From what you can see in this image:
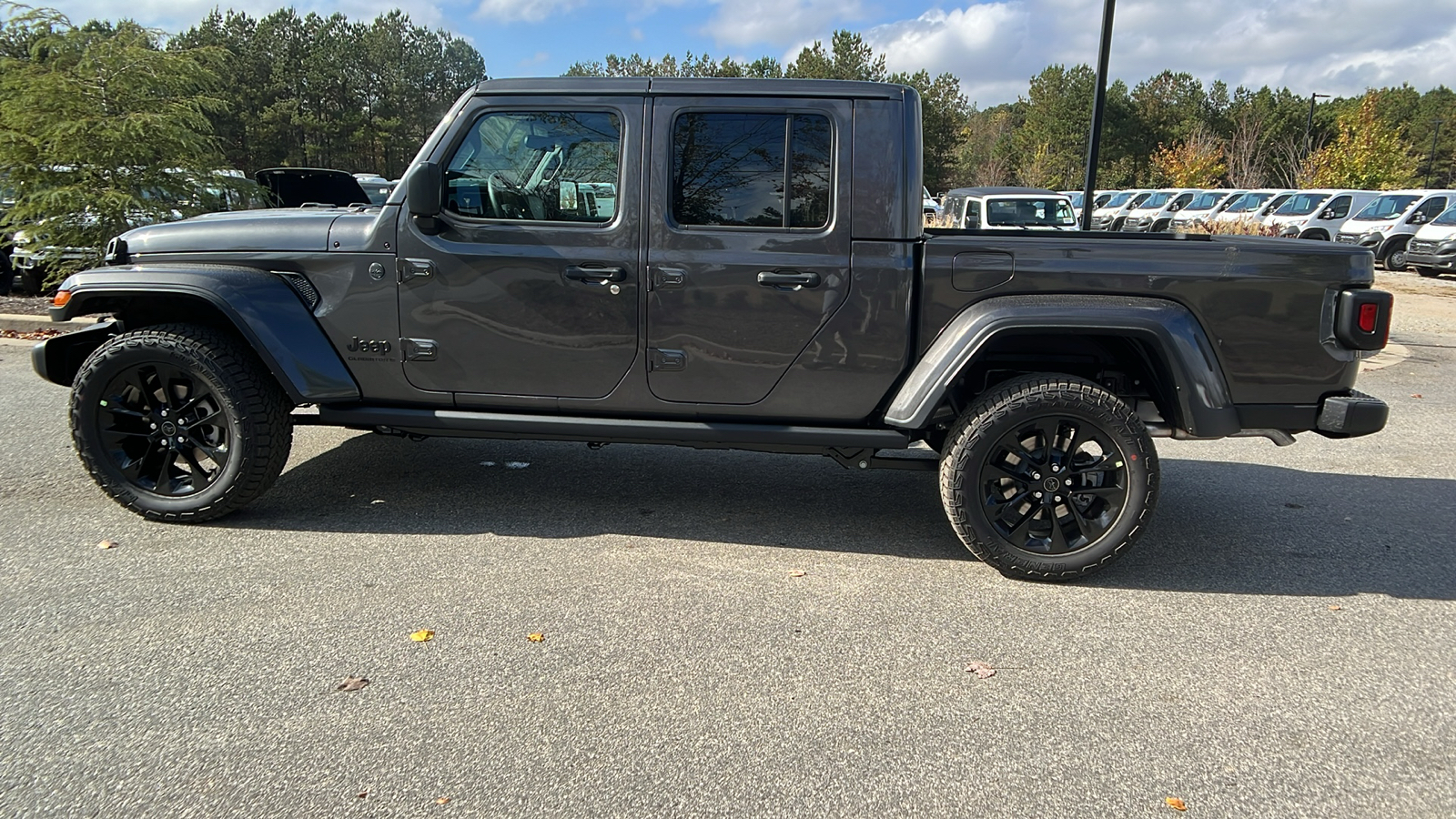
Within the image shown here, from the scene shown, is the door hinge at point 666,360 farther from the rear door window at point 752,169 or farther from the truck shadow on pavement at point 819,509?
the truck shadow on pavement at point 819,509

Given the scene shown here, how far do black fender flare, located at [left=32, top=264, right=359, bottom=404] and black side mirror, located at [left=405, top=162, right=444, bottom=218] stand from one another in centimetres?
73

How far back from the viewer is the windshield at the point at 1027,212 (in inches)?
535

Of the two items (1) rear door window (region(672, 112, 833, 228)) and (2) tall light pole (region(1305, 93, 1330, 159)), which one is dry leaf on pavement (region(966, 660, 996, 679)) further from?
(2) tall light pole (region(1305, 93, 1330, 159))

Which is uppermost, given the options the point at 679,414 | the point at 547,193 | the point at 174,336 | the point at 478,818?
the point at 547,193

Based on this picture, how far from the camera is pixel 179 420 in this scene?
423cm

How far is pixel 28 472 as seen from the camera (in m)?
5.06

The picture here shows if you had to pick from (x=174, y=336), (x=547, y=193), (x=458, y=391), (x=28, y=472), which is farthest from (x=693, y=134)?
(x=28, y=472)

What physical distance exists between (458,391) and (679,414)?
38.5 inches

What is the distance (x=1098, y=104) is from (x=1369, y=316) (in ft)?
19.2

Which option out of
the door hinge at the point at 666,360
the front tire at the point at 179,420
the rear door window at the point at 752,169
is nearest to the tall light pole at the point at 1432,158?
the rear door window at the point at 752,169

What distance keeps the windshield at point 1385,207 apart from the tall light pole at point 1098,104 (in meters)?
16.2

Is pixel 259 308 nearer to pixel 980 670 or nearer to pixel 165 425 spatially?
pixel 165 425

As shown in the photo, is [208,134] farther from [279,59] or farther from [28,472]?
[279,59]

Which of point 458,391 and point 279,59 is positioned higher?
point 279,59
